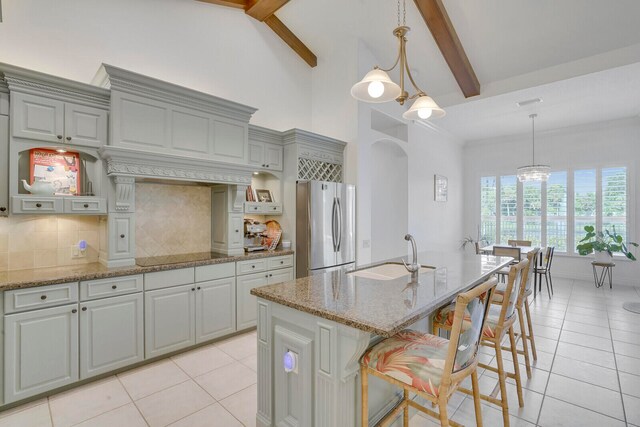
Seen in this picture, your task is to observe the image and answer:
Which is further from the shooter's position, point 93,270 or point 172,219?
point 172,219

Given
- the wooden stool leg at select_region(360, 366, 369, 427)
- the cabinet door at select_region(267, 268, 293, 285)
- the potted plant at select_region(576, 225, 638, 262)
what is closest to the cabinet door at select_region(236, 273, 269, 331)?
the cabinet door at select_region(267, 268, 293, 285)

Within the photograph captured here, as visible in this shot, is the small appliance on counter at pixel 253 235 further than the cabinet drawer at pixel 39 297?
Yes

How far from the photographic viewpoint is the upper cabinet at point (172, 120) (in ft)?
8.75

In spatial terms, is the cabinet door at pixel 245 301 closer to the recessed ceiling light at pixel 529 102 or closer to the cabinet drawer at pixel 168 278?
the cabinet drawer at pixel 168 278

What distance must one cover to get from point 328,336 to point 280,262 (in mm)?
2404

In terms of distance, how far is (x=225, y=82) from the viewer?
3.98 m

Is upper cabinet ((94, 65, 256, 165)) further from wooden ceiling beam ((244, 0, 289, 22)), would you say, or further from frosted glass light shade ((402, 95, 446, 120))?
frosted glass light shade ((402, 95, 446, 120))

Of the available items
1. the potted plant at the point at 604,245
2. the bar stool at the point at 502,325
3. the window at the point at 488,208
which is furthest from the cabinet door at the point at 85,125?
the window at the point at 488,208

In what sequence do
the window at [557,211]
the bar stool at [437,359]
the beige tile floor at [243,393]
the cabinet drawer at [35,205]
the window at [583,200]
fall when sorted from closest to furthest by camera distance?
the bar stool at [437,359] < the beige tile floor at [243,393] < the cabinet drawer at [35,205] < the window at [583,200] < the window at [557,211]

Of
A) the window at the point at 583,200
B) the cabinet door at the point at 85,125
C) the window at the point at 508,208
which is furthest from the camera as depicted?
the window at the point at 508,208

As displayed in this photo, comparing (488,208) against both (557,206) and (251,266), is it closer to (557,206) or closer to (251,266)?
(557,206)

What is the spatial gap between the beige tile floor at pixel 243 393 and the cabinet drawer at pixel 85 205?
142 centimetres

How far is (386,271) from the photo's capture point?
100 inches

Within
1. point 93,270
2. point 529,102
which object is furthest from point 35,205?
point 529,102
